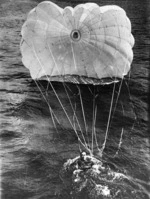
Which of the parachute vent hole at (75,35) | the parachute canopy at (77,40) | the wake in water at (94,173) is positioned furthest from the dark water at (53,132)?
the parachute vent hole at (75,35)

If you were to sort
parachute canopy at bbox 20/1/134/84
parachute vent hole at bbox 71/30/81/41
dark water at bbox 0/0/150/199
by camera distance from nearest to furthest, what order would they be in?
1. dark water at bbox 0/0/150/199
2. parachute canopy at bbox 20/1/134/84
3. parachute vent hole at bbox 71/30/81/41

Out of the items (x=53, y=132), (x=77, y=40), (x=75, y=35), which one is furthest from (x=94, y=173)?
(x=75, y=35)

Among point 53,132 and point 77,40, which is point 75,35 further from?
point 53,132

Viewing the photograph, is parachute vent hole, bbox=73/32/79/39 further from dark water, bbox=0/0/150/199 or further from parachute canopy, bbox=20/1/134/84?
dark water, bbox=0/0/150/199

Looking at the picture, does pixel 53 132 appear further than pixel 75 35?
Yes

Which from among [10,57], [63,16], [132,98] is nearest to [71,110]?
[132,98]

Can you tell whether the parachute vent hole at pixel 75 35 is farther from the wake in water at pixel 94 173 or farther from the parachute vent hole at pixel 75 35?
the wake in water at pixel 94 173

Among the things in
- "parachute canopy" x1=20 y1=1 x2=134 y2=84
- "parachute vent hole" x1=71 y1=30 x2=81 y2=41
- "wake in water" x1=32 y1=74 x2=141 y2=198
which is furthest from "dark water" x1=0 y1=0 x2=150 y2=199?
"parachute vent hole" x1=71 y1=30 x2=81 y2=41
